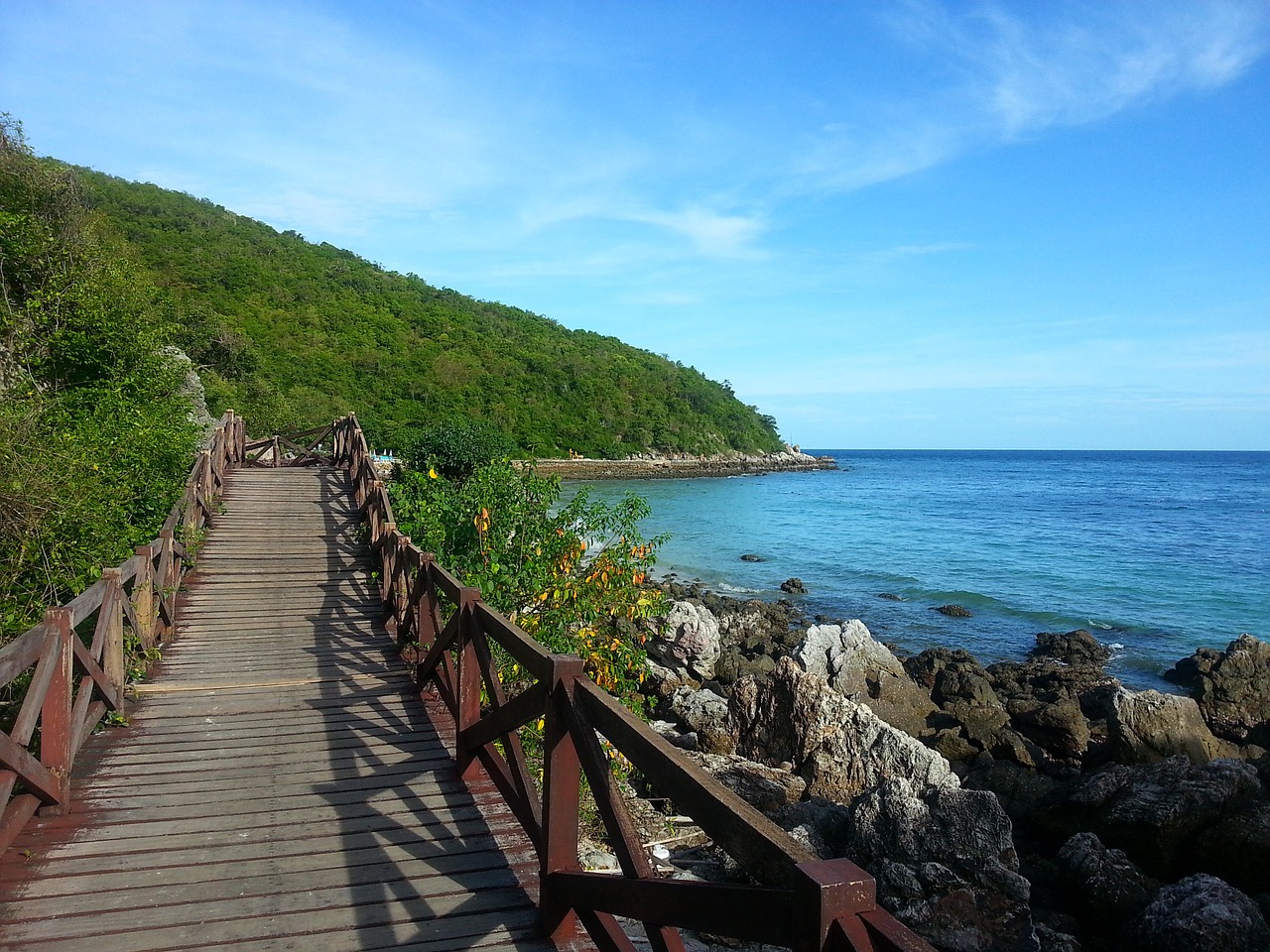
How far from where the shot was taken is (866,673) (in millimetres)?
12898

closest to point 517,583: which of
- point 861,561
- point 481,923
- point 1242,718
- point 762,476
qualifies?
point 481,923

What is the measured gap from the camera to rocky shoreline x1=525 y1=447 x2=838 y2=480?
7100 centimetres

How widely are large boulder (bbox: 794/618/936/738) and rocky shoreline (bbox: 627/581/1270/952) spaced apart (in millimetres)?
33

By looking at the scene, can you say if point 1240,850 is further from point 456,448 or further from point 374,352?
point 374,352

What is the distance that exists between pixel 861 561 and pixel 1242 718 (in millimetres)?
18284

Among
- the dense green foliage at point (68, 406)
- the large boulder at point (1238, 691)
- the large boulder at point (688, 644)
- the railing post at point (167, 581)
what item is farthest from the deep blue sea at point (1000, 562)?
the railing post at point (167, 581)

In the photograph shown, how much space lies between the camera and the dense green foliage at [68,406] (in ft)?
26.9

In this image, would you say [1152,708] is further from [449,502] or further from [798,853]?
[798,853]

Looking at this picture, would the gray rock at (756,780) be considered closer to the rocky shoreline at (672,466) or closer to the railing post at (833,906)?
the railing post at (833,906)

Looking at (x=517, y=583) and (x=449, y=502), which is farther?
(x=449, y=502)

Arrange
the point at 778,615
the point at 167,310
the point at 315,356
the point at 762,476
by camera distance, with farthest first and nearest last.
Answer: the point at 762,476 < the point at 315,356 < the point at 167,310 < the point at 778,615

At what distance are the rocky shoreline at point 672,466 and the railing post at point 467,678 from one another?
51.5m

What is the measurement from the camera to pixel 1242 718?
43.0ft

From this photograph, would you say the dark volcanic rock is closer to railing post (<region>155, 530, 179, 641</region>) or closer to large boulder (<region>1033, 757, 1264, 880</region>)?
large boulder (<region>1033, 757, 1264, 880</region>)
